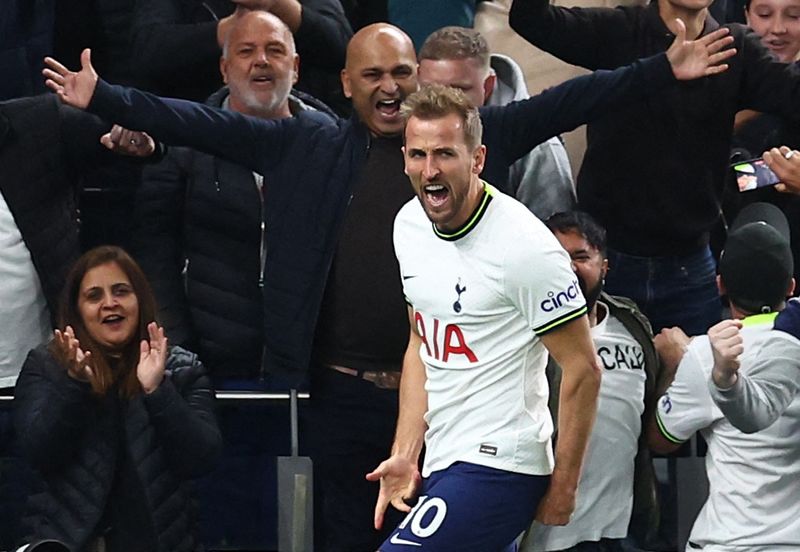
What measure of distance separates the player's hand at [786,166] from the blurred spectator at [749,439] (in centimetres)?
44

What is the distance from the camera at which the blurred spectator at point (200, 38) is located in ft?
24.7

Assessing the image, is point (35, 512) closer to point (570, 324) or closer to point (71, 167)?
point (71, 167)

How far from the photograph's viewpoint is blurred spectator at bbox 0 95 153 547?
7121 millimetres

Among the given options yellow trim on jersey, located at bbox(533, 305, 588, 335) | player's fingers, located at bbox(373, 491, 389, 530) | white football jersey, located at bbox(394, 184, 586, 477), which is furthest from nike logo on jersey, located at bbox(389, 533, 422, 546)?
yellow trim on jersey, located at bbox(533, 305, 588, 335)

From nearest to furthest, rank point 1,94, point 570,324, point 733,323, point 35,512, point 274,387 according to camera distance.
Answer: point 570,324 < point 733,323 < point 35,512 < point 274,387 < point 1,94

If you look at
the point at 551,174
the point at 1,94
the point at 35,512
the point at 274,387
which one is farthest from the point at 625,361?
the point at 1,94

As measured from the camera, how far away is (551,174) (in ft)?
23.6

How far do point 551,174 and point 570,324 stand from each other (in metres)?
1.80

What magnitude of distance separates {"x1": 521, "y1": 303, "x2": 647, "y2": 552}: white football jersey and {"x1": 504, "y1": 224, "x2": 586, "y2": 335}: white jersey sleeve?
1257mm

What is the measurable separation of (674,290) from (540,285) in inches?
69.7

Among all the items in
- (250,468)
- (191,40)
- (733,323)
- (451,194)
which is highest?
(191,40)

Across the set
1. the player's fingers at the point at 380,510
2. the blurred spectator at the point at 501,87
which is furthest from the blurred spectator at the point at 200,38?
the player's fingers at the point at 380,510

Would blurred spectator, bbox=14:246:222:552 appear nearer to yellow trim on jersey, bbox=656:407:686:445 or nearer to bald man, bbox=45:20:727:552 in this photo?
bald man, bbox=45:20:727:552

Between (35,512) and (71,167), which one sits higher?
(71,167)
